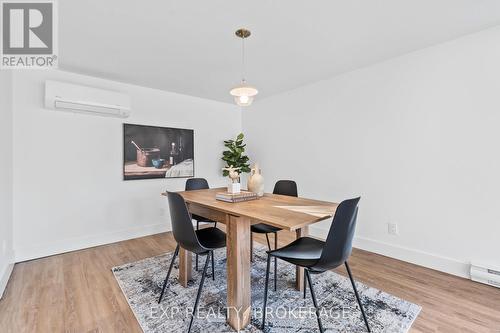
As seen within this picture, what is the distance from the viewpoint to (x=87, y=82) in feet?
10.3

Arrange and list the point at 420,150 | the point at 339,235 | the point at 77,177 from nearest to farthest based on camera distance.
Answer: the point at 339,235, the point at 420,150, the point at 77,177

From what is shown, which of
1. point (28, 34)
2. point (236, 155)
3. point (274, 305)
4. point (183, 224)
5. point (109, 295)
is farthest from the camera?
point (236, 155)

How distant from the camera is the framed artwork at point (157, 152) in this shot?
3.50 meters

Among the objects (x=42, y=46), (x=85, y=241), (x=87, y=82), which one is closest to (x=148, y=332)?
(x=85, y=241)

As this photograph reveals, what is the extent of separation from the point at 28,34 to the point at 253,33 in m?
2.03

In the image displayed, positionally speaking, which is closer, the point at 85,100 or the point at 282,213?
the point at 282,213

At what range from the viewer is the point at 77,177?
311cm

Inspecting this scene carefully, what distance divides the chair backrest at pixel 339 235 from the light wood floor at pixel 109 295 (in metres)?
0.83

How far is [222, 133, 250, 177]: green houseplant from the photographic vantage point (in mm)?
4465

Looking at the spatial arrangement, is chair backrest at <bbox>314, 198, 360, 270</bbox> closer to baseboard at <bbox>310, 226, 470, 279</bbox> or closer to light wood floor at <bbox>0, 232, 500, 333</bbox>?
light wood floor at <bbox>0, 232, 500, 333</bbox>

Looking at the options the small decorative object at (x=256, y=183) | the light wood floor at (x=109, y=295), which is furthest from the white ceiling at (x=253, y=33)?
the light wood floor at (x=109, y=295)

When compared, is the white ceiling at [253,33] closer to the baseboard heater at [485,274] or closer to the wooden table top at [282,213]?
the wooden table top at [282,213]

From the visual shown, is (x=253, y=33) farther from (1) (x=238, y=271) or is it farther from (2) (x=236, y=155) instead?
(2) (x=236, y=155)

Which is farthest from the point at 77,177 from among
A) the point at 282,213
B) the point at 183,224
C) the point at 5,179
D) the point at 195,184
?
the point at 282,213
